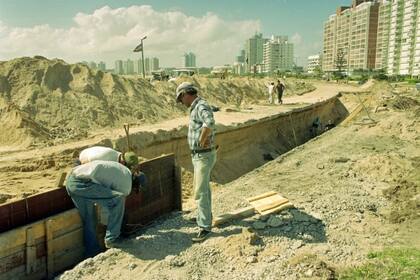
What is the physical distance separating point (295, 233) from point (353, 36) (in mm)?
116896

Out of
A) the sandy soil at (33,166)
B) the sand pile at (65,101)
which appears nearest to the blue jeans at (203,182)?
the sandy soil at (33,166)

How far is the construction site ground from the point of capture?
413 centimetres

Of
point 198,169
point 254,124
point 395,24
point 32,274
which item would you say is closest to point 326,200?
point 198,169

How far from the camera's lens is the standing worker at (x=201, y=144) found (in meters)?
4.45

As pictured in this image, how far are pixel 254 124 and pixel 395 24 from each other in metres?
84.8

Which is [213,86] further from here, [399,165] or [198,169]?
[198,169]

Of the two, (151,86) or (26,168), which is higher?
(151,86)

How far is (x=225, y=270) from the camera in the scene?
410 cm

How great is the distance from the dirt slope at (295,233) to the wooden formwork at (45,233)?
51 centimetres

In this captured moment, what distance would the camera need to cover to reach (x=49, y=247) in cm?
475

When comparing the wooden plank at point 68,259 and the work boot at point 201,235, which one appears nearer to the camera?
the work boot at point 201,235

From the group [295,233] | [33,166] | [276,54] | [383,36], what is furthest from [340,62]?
[295,233]

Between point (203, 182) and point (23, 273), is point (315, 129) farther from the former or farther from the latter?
point (23, 273)

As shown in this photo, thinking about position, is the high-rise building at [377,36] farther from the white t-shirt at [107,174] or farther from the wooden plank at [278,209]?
the white t-shirt at [107,174]
